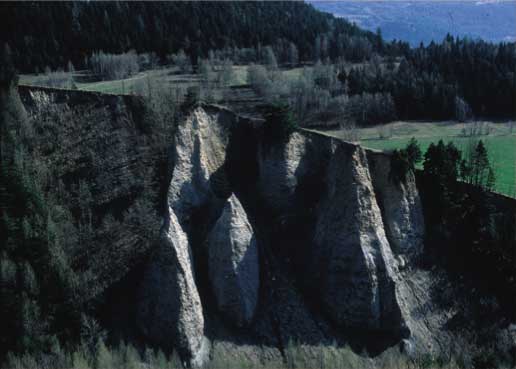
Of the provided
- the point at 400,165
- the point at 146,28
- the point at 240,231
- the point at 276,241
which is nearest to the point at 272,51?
the point at 146,28

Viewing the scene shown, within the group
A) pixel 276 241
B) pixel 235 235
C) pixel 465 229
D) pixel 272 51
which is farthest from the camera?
pixel 272 51

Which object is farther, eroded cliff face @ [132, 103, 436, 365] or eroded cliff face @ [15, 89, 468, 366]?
eroded cliff face @ [15, 89, 468, 366]

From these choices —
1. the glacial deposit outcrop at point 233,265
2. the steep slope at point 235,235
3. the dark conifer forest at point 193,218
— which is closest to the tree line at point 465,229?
the dark conifer forest at point 193,218

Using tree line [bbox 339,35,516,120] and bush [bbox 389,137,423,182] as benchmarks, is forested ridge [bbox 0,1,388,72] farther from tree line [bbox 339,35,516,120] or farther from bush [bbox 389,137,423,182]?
bush [bbox 389,137,423,182]

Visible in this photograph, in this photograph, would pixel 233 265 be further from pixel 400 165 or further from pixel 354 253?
pixel 400 165

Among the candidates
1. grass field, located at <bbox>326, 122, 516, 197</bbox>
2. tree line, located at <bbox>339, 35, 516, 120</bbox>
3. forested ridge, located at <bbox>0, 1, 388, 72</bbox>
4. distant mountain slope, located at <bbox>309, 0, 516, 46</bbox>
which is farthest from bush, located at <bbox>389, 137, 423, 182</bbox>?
forested ridge, located at <bbox>0, 1, 388, 72</bbox>

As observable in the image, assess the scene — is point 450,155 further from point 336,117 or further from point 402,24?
point 402,24
